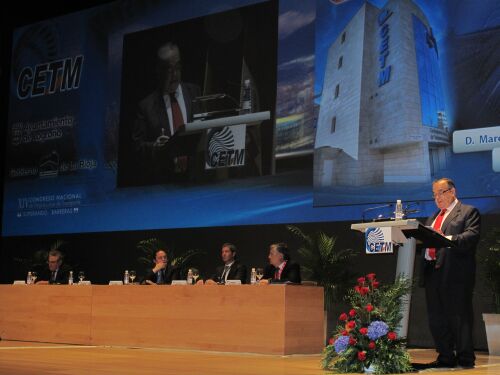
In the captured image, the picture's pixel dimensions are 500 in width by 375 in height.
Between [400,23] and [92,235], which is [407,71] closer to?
[400,23]

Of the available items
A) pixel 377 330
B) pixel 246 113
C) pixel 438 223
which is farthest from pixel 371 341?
pixel 246 113

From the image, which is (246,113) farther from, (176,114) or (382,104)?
(382,104)

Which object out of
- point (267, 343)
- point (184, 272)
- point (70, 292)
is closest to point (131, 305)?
point (70, 292)

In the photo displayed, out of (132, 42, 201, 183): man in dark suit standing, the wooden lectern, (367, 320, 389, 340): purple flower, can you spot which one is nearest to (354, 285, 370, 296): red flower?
(367, 320, 389, 340): purple flower

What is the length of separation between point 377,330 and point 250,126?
496 cm

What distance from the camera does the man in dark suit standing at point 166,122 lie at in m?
10.2

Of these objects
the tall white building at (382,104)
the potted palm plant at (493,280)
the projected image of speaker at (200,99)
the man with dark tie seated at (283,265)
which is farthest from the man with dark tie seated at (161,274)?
the potted palm plant at (493,280)

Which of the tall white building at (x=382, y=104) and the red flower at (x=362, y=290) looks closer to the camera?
the red flower at (x=362, y=290)

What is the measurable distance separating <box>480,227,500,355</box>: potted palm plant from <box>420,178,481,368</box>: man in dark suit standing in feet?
7.57

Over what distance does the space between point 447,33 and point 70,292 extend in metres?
4.58

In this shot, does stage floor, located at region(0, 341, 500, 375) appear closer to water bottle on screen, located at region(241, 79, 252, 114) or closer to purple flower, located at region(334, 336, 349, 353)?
purple flower, located at region(334, 336, 349, 353)

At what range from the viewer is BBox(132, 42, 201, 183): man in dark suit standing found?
10.2 meters

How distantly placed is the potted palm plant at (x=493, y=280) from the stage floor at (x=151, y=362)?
6.7 inches

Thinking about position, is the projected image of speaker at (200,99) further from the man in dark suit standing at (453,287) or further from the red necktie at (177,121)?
the man in dark suit standing at (453,287)
